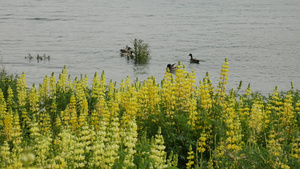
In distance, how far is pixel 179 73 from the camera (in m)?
6.47

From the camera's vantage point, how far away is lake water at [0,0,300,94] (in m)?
16.4

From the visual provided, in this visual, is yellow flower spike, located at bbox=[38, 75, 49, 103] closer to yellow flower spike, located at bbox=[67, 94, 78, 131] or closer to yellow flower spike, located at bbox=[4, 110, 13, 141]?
yellow flower spike, located at bbox=[67, 94, 78, 131]

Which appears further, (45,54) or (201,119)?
(45,54)

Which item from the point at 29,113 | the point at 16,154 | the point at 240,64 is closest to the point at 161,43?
the point at 240,64

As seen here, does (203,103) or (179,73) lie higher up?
(179,73)

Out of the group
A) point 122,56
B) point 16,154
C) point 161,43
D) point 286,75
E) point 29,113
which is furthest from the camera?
point 161,43

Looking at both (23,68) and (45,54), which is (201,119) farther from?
(45,54)

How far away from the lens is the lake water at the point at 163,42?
53.9 feet

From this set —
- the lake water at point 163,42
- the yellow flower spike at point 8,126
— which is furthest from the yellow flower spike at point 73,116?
the lake water at point 163,42

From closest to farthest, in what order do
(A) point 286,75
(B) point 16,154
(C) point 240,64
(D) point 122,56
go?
(B) point 16,154 < (A) point 286,75 < (C) point 240,64 < (D) point 122,56

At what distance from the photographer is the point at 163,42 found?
23.5 meters

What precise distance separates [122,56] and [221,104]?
13579 mm

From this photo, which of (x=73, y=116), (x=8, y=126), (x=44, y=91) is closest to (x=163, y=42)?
(x=44, y=91)

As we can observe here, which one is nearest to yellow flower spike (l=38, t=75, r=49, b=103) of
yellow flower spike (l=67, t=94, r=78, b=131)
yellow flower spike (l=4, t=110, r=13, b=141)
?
yellow flower spike (l=67, t=94, r=78, b=131)
